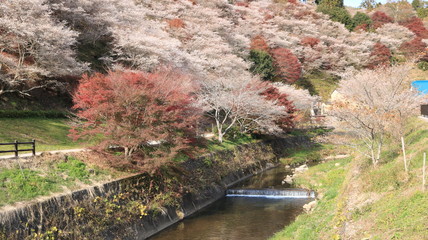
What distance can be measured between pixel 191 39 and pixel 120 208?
31.2 meters

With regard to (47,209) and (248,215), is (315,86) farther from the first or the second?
(47,209)

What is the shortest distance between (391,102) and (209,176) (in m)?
12.4

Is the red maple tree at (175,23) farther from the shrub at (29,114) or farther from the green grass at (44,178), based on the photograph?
the green grass at (44,178)

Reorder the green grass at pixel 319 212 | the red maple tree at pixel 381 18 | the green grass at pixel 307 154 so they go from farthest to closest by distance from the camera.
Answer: the red maple tree at pixel 381 18 → the green grass at pixel 307 154 → the green grass at pixel 319 212

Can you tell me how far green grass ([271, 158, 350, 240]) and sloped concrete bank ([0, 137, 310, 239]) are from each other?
20.0 ft

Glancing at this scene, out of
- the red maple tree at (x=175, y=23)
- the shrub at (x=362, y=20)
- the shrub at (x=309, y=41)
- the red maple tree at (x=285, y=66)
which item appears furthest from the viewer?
the shrub at (x=362, y=20)

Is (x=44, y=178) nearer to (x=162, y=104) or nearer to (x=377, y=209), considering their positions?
(x=162, y=104)

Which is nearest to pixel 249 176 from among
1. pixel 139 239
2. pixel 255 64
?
pixel 139 239

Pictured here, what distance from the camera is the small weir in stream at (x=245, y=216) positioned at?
55.6 feet

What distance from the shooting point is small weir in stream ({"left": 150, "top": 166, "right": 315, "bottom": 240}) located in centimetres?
1695

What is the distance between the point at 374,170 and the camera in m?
16.7

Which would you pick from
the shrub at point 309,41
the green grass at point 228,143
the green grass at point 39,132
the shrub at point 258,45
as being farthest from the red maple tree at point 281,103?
the shrub at point 309,41

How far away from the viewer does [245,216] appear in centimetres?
1952

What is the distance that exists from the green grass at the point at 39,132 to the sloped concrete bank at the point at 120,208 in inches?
211
